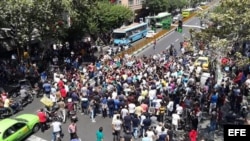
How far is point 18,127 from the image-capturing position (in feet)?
65.0

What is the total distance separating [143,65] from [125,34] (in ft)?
57.7

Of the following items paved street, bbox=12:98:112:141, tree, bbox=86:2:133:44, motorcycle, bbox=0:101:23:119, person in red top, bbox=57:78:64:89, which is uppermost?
tree, bbox=86:2:133:44

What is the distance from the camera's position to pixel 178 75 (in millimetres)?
27703

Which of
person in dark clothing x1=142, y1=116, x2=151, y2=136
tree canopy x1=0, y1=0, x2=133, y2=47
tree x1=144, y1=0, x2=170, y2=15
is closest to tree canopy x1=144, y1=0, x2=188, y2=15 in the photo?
tree x1=144, y1=0, x2=170, y2=15

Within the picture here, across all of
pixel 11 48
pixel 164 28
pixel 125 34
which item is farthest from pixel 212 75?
pixel 164 28

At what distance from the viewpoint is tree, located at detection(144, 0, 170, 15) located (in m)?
74.9

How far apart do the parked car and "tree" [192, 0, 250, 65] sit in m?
10.6

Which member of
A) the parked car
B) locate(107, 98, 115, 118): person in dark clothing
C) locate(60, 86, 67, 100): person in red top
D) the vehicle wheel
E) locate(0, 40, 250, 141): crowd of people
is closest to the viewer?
the parked car

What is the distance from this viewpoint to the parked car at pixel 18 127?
62.2 feet

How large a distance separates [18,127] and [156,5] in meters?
59.2

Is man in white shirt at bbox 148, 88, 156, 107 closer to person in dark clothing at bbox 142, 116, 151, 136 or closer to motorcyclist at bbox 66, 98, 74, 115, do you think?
person in dark clothing at bbox 142, 116, 151, 136

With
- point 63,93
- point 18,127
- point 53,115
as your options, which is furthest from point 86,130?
point 18,127

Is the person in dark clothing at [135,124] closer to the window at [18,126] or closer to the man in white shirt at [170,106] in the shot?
the man in white shirt at [170,106]

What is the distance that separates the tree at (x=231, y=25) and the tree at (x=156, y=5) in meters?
55.8
